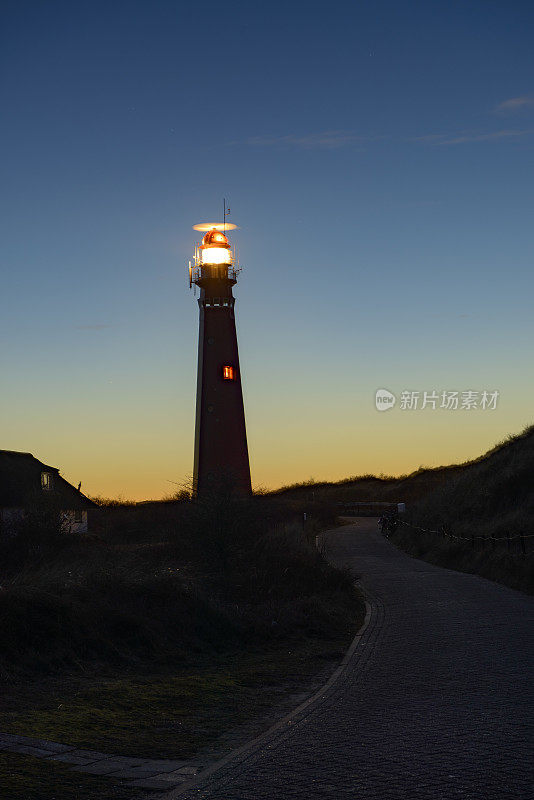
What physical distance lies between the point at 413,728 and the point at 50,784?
3466mm

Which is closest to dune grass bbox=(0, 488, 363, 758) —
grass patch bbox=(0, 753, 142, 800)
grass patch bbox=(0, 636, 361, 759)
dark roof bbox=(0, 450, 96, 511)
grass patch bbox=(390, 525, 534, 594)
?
grass patch bbox=(0, 636, 361, 759)

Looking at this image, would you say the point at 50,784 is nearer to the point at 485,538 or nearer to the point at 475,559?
the point at 475,559

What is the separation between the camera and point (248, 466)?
4356 centimetres

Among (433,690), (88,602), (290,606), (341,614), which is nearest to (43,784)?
(433,690)

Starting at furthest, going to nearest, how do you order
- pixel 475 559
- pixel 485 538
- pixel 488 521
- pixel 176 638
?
1. pixel 488 521
2. pixel 485 538
3. pixel 475 559
4. pixel 176 638

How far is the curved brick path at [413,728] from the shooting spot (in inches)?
250

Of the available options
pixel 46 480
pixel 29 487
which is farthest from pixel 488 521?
pixel 46 480

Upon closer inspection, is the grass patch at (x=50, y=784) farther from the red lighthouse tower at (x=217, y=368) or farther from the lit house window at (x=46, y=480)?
the lit house window at (x=46, y=480)

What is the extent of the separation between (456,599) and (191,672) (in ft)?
29.2

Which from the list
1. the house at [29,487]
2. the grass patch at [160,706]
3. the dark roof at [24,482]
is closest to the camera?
the grass patch at [160,706]

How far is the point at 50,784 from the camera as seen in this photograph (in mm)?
6605

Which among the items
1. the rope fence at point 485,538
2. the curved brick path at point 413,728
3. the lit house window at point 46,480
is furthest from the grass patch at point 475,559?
the lit house window at point 46,480

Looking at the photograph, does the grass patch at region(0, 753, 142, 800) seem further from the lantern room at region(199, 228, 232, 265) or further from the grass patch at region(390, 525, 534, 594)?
the lantern room at region(199, 228, 232, 265)

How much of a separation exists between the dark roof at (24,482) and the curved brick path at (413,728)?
2934cm
